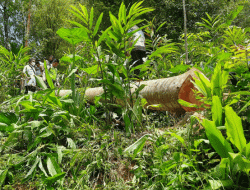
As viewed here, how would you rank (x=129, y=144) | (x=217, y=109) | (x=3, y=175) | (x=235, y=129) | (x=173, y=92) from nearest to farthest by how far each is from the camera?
(x=235, y=129) < (x=217, y=109) < (x=3, y=175) < (x=129, y=144) < (x=173, y=92)

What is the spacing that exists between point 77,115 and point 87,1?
1662 cm

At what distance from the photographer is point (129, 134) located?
1.49 m

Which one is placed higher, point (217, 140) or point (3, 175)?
point (217, 140)

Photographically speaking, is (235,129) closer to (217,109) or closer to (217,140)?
(217,140)

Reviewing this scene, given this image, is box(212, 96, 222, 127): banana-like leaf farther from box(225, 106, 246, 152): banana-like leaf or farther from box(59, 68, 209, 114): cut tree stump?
box(59, 68, 209, 114): cut tree stump

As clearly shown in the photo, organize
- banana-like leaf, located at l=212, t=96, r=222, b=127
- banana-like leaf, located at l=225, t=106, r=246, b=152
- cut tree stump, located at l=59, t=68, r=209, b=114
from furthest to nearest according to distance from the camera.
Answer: cut tree stump, located at l=59, t=68, r=209, b=114 < banana-like leaf, located at l=212, t=96, r=222, b=127 < banana-like leaf, located at l=225, t=106, r=246, b=152

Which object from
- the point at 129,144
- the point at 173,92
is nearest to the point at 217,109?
the point at 129,144

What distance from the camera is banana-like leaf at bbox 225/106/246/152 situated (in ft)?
2.97

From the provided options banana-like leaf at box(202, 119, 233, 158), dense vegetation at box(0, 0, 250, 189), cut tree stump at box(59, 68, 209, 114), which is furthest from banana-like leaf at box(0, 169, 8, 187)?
banana-like leaf at box(202, 119, 233, 158)

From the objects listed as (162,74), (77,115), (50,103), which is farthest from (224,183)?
(162,74)

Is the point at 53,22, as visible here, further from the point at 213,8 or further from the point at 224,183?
the point at 224,183

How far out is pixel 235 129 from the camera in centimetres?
92

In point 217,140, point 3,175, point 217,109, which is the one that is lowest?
point 3,175

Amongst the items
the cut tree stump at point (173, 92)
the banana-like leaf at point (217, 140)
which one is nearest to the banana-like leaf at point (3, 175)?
the cut tree stump at point (173, 92)
